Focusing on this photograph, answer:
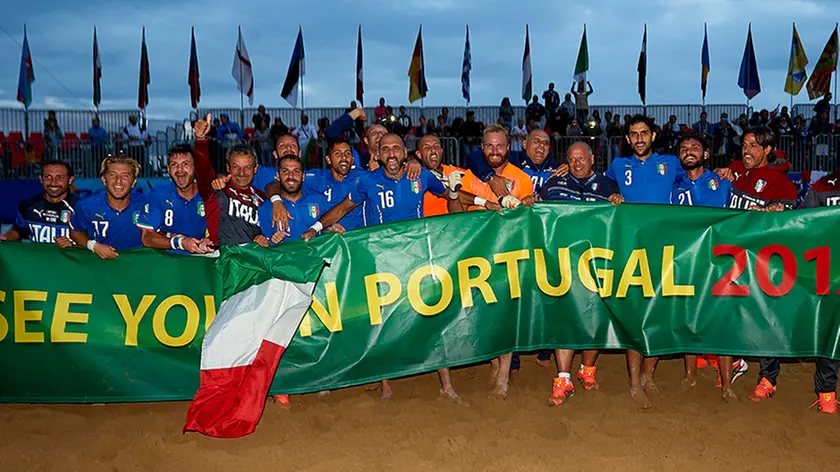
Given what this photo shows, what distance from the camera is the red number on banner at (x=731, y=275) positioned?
19.6 ft

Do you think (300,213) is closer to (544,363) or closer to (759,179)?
(544,363)

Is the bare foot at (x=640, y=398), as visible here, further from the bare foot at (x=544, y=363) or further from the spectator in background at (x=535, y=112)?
the spectator in background at (x=535, y=112)

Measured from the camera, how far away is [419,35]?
25672mm

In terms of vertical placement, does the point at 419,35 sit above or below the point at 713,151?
above

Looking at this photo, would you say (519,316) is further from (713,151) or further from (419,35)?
(419,35)

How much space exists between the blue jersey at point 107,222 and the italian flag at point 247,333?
1.23 m

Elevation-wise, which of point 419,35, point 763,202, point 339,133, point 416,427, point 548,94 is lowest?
point 416,427

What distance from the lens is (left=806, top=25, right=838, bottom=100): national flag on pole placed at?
2403cm

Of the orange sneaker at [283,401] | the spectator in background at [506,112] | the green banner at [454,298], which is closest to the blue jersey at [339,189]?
the green banner at [454,298]

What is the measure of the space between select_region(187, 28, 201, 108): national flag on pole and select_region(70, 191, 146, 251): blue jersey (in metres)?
21.3

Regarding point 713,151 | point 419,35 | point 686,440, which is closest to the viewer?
point 686,440

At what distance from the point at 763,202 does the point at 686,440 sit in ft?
7.74

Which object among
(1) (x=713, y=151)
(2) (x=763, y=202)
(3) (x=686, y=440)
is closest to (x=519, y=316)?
(3) (x=686, y=440)

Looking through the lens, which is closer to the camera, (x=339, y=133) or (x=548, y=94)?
(x=339, y=133)
